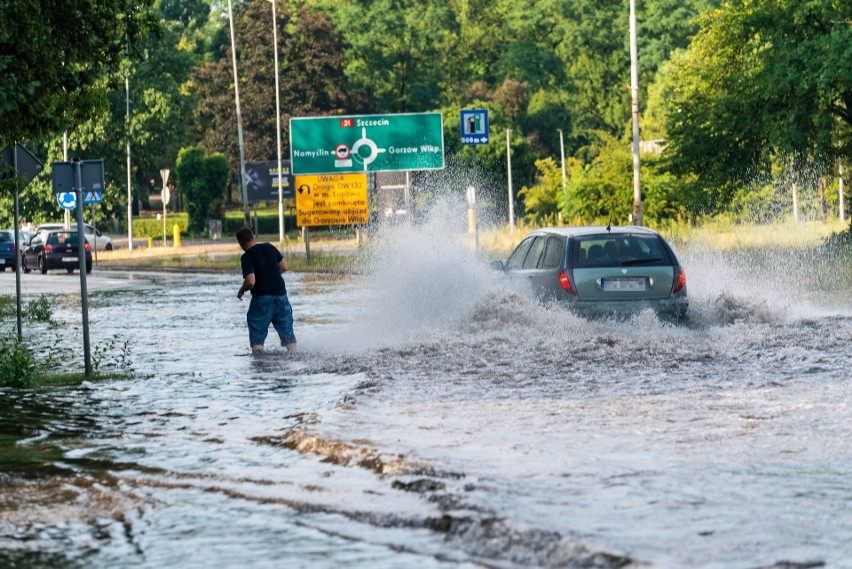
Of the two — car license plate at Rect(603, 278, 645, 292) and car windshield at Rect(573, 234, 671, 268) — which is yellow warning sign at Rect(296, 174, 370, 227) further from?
car license plate at Rect(603, 278, 645, 292)

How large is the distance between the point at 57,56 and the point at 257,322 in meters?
3.70

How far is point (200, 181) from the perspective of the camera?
82875 millimetres

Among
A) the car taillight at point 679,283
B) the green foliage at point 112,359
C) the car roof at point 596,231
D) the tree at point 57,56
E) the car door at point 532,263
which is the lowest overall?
the green foliage at point 112,359

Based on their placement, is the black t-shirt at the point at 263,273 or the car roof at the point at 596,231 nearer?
the black t-shirt at the point at 263,273

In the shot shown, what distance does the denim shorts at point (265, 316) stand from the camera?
1859 centimetres

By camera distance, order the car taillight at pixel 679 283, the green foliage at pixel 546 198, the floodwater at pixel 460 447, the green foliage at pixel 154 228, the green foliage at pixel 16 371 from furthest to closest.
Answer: the green foliage at pixel 154 228 < the green foliage at pixel 546 198 < the car taillight at pixel 679 283 < the green foliage at pixel 16 371 < the floodwater at pixel 460 447


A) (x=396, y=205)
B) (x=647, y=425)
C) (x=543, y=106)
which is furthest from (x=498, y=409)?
(x=543, y=106)

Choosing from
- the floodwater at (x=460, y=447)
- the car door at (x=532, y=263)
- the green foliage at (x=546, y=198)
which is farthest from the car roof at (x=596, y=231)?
the green foliage at (x=546, y=198)

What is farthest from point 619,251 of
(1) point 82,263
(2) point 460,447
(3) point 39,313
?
(3) point 39,313

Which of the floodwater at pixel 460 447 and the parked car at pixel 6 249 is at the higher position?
the parked car at pixel 6 249

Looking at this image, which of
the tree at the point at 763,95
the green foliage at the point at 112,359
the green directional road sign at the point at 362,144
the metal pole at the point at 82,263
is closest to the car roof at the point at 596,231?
the green foliage at the point at 112,359

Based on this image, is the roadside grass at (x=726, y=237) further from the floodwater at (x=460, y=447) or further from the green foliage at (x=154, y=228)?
→ the green foliage at (x=154, y=228)

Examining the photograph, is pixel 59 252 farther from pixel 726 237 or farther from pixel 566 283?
pixel 566 283

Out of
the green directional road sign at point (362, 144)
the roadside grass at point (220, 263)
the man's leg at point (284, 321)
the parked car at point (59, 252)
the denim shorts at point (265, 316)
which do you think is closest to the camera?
Result: the denim shorts at point (265, 316)
